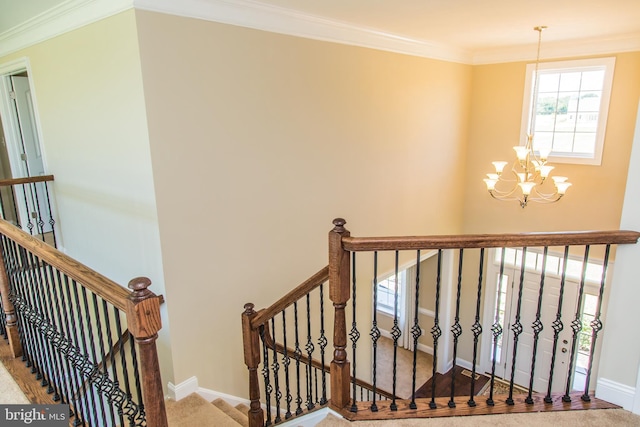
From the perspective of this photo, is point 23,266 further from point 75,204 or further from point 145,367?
point 75,204

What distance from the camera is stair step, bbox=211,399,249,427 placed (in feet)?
10.8

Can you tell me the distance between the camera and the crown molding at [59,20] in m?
2.89

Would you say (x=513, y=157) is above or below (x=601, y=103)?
below

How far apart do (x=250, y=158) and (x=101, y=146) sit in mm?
1188

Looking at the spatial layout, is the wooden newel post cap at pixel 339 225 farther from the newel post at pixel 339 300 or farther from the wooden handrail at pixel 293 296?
the wooden handrail at pixel 293 296

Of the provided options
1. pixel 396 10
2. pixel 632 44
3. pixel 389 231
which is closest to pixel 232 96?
pixel 396 10

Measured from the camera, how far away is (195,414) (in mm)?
3139

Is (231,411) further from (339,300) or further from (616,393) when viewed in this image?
(616,393)

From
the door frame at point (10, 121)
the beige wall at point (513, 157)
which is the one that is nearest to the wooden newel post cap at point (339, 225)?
the door frame at point (10, 121)

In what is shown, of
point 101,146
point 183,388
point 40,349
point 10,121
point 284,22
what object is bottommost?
point 183,388

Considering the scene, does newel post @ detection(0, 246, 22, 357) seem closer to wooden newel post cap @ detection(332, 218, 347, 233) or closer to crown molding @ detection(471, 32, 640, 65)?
wooden newel post cap @ detection(332, 218, 347, 233)

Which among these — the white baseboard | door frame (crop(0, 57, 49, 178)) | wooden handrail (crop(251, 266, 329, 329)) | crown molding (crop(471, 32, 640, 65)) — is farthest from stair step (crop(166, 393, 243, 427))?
crown molding (crop(471, 32, 640, 65))

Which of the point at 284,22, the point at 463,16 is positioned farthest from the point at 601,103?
the point at 284,22

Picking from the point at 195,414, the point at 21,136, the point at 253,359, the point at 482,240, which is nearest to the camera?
the point at 482,240
